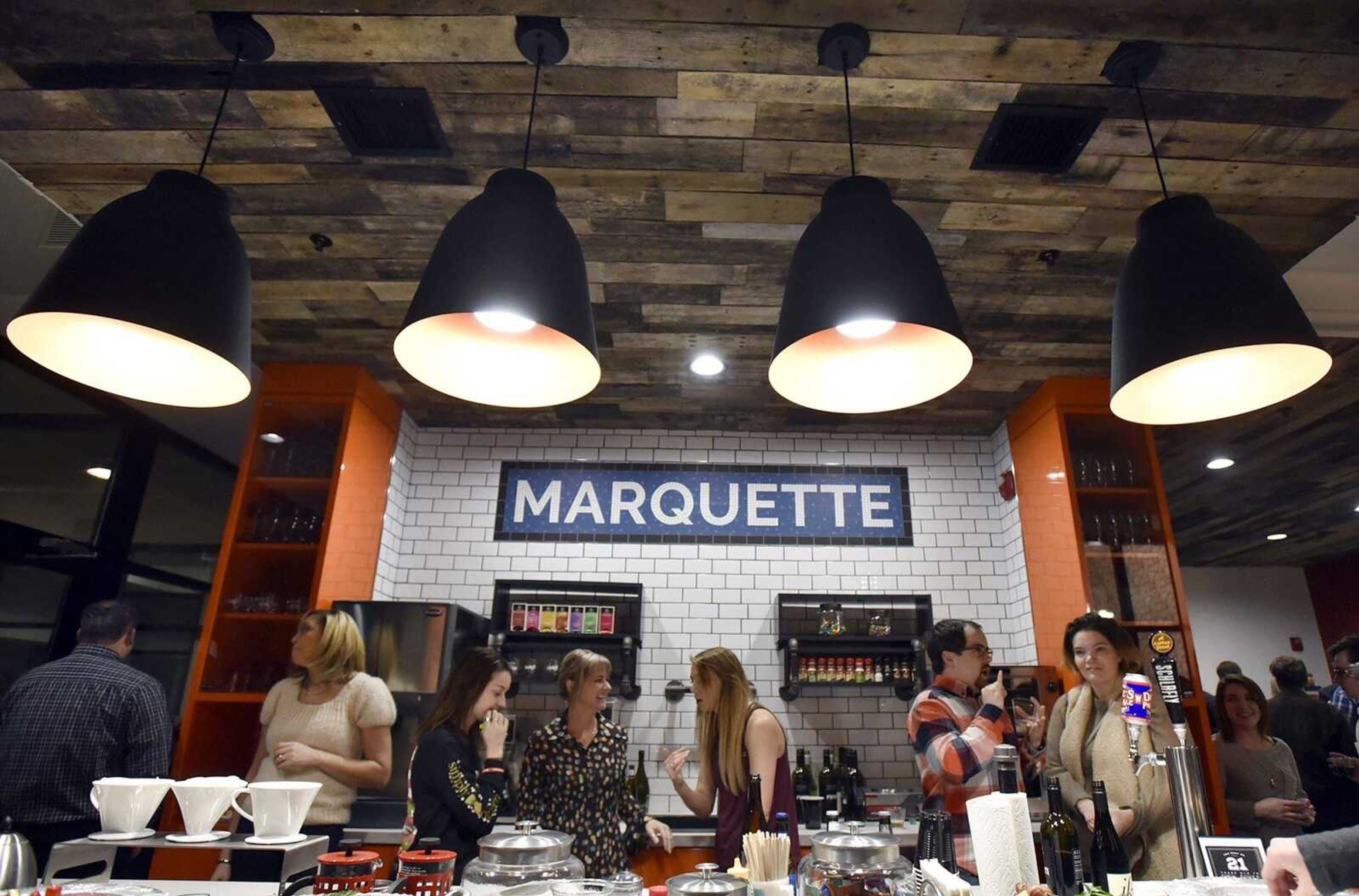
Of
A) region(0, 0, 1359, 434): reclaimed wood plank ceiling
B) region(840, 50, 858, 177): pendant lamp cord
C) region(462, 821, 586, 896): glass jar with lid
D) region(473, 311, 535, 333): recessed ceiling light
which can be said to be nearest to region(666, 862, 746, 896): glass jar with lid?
region(462, 821, 586, 896): glass jar with lid

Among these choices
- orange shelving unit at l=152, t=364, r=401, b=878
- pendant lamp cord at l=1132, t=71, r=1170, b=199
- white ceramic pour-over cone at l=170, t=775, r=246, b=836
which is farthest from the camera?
orange shelving unit at l=152, t=364, r=401, b=878

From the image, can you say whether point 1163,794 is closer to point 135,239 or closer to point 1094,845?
point 1094,845

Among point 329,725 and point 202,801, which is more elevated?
point 329,725

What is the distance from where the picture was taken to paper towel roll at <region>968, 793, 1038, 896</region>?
1.57 meters

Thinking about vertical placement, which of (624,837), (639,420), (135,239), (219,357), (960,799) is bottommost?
(624,837)

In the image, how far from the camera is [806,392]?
7.04ft

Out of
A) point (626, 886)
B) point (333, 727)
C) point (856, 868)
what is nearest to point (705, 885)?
point (626, 886)

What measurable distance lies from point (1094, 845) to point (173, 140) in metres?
3.97

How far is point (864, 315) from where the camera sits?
1.74 metres

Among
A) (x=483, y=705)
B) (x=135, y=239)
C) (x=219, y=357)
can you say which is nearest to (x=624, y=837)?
(x=483, y=705)

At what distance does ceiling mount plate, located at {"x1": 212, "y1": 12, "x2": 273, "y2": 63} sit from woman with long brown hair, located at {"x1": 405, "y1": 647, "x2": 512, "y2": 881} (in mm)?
2217

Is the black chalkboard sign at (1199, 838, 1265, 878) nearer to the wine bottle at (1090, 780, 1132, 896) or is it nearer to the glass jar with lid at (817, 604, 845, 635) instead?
the wine bottle at (1090, 780, 1132, 896)

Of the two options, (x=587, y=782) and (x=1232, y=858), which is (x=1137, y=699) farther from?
(x=587, y=782)

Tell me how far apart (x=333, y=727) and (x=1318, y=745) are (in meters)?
5.47
